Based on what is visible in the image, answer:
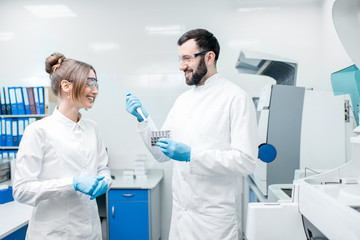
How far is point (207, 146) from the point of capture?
132cm

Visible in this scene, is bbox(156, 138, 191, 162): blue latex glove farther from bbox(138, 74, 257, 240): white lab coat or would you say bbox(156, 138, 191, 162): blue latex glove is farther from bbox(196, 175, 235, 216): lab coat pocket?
bbox(196, 175, 235, 216): lab coat pocket

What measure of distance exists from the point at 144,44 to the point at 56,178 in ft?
6.67

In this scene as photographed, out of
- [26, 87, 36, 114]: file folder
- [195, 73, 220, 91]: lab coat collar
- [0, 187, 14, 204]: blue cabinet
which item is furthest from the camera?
[26, 87, 36, 114]: file folder

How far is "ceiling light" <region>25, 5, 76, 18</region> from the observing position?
2951 millimetres

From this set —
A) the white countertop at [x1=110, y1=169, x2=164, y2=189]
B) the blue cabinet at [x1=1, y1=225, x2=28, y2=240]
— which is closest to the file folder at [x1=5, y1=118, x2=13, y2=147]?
the white countertop at [x1=110, y1=169, x2=164, y2=189]

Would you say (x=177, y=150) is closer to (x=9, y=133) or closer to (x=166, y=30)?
(x=166, y=30)

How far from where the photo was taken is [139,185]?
7.82ft

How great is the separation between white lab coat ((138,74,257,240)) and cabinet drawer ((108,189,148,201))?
1.02m

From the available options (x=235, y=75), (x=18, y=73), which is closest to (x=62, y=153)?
(x=235, y=75)

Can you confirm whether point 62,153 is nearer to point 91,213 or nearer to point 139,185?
point 91,213

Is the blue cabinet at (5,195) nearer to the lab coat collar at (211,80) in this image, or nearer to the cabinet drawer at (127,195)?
the cabinet drawer at (127,195)

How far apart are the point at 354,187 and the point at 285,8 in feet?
8.01

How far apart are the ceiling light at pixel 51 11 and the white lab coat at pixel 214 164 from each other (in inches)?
93.1

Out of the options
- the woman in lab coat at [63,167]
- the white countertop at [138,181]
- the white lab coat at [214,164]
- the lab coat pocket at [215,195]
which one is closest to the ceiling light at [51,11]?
the white countertop at [138,181]
